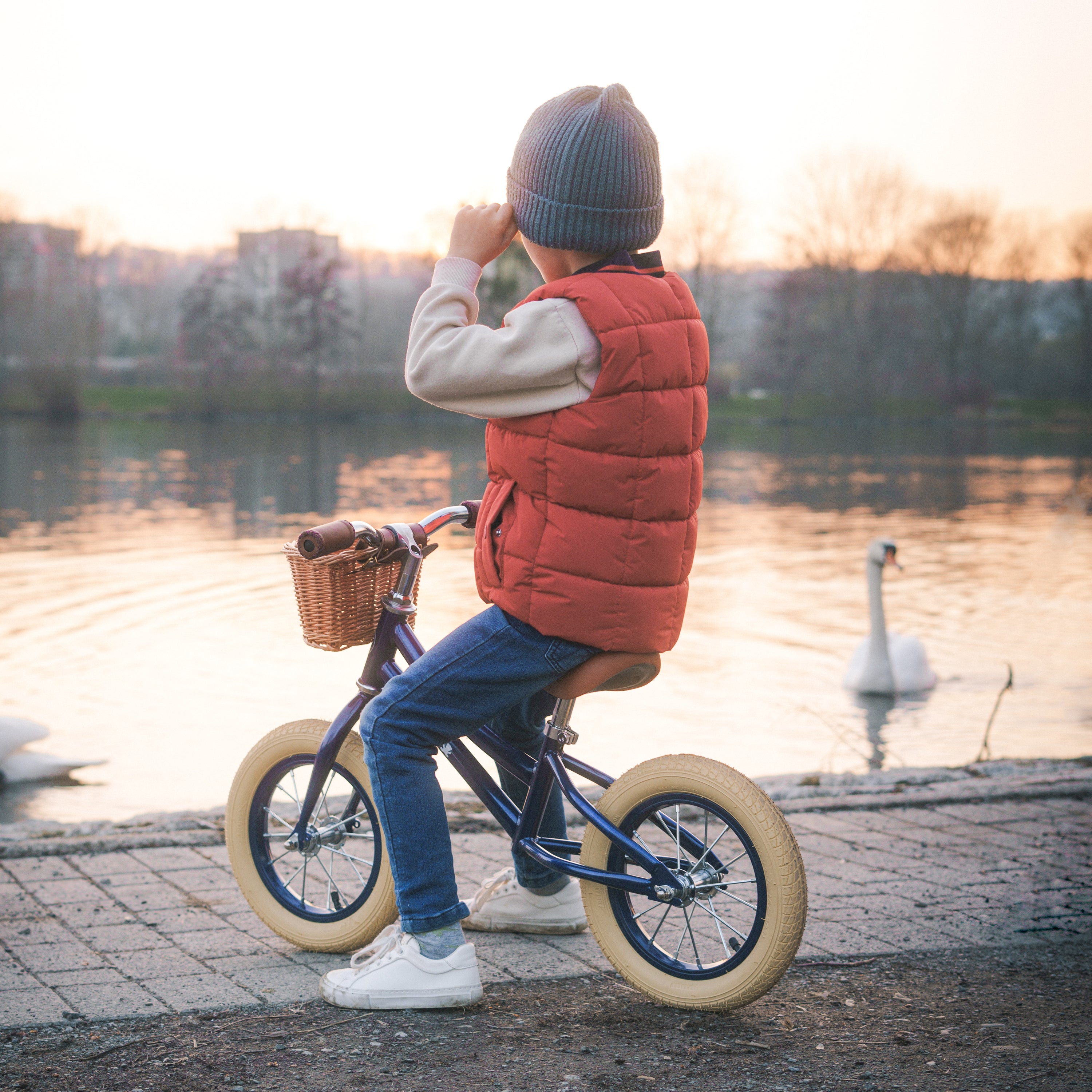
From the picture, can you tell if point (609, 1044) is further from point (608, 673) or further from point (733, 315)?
point (733, 315)

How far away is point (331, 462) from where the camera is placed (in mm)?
27344

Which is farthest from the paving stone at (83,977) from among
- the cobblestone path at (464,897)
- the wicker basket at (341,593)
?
the wicker basket at (341,593)

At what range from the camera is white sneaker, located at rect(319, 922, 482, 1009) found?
291 centimetres

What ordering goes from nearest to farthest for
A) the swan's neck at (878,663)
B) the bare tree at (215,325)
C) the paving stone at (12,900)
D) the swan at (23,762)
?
1. the paving stone at (12,900)
2. the swan at (23,762)
3. the swan's neck at (878,663)
4. the bare tree at (215,325)

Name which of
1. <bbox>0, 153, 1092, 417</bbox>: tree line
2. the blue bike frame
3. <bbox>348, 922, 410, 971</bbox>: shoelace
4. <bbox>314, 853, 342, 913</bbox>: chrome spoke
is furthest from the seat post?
<bbox>0, 153, 1092, 417</bbox>: tree line

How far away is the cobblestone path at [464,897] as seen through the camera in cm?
306

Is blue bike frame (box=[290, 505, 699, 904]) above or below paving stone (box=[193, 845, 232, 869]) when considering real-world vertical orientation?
above

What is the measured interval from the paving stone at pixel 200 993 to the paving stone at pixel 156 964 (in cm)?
3

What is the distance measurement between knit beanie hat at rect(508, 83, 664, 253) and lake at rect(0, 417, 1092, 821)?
1081 millimetres

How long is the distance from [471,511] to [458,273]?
2.51 feet

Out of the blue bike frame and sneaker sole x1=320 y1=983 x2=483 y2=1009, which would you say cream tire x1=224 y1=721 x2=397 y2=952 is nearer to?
the blue bike frame

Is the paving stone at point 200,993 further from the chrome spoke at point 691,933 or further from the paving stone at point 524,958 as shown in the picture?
the chrome spoke at point 691,933

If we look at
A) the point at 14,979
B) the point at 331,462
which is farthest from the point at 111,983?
the point at 331,462

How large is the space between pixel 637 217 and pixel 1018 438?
49917 millimetres
